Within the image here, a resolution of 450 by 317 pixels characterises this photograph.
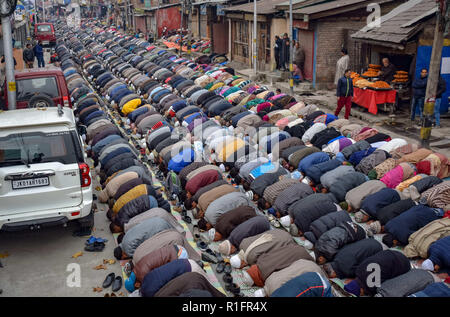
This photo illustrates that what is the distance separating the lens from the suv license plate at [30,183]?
7.46m

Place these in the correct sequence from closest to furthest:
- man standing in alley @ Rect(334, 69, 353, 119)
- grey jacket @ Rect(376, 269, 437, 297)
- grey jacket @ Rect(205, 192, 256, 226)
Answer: grey jacket @ Rect(376, 269, 437, 297)
grey jacket @ Rect(205, 192, 256, 226)
man standing in alley @ Rect(334, 69, 353, 119)

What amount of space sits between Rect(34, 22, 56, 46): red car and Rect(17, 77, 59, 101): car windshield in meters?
34.7

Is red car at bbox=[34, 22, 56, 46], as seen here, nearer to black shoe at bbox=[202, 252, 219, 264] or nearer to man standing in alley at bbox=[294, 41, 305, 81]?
man standing in alley at bbox=[294, 41, 305, 81]

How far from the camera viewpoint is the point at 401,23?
15758 millimetres

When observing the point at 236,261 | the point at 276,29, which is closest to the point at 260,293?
the point at 236,261

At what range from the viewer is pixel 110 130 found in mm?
→ 12711

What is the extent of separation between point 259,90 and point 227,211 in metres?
10.0

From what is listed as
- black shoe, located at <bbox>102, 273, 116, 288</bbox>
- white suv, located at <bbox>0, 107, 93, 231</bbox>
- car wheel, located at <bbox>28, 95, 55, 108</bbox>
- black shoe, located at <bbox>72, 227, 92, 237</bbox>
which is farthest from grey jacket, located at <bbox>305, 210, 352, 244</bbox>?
car wheel, located at <bbox>28, 95, 55, 108</bbox>

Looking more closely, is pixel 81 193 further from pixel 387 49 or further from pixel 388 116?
pixel 387 49

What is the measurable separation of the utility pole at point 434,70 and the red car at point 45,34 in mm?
40643

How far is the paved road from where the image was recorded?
711 cm

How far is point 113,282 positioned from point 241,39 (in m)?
24.1

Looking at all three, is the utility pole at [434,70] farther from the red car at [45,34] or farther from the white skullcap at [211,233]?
the red car at [45,34]
